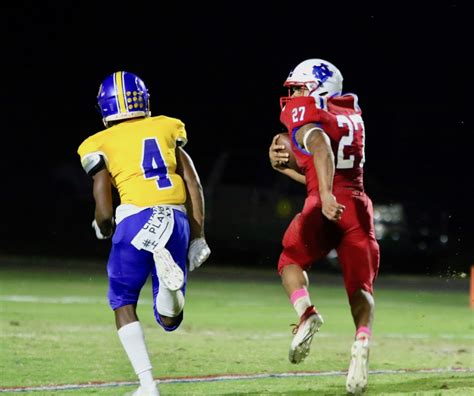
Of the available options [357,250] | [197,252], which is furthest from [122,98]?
[357,250]

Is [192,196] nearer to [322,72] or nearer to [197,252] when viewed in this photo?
[197,252]

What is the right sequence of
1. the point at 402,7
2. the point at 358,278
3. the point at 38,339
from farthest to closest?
the point at 402,7
the point at 38,339
the point at 358,278

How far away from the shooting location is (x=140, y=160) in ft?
24.4

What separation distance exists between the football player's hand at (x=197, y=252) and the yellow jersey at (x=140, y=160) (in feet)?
0.92

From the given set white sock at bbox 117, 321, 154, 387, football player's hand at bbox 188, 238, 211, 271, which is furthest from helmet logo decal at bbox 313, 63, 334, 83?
white sock at bbox 117, 321, 154, 387

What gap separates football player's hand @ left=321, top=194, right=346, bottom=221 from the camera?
7.20m

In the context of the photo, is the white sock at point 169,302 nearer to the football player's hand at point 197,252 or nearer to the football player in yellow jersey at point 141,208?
the football player in yellow jersey at point 141,208

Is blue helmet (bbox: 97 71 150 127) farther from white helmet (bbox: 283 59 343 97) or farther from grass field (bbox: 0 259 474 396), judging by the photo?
grass field (bbox: 0 259 474 396)

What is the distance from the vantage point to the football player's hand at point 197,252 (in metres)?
7.57

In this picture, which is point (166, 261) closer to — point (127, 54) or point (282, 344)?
point (282, 344)

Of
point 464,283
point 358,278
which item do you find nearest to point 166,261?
point 358,278

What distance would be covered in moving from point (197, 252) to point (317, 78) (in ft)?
4.40

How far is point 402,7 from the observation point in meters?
31.6

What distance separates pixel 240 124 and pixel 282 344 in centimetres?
2120
